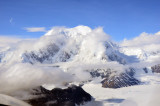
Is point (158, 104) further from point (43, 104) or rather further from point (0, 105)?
point (43, 104)

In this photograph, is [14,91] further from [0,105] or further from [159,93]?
[159,93]

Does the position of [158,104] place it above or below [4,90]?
below

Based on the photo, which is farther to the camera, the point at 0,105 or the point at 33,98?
the point at 33,98

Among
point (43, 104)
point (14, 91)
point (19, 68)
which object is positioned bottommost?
point (43, 104)

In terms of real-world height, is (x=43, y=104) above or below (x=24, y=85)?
below

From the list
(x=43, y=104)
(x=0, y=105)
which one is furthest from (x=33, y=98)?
(x=0, y=105)

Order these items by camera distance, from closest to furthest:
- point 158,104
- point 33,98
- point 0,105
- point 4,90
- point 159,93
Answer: point 158,104, point 159,93, point 0,105, point 4,90, point 33,98

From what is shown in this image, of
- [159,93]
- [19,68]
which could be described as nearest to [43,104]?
[19,68]

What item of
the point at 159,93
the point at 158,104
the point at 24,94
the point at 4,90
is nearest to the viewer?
the point at 158,104

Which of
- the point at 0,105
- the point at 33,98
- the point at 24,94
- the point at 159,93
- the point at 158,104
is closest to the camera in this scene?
the point at 158,104
